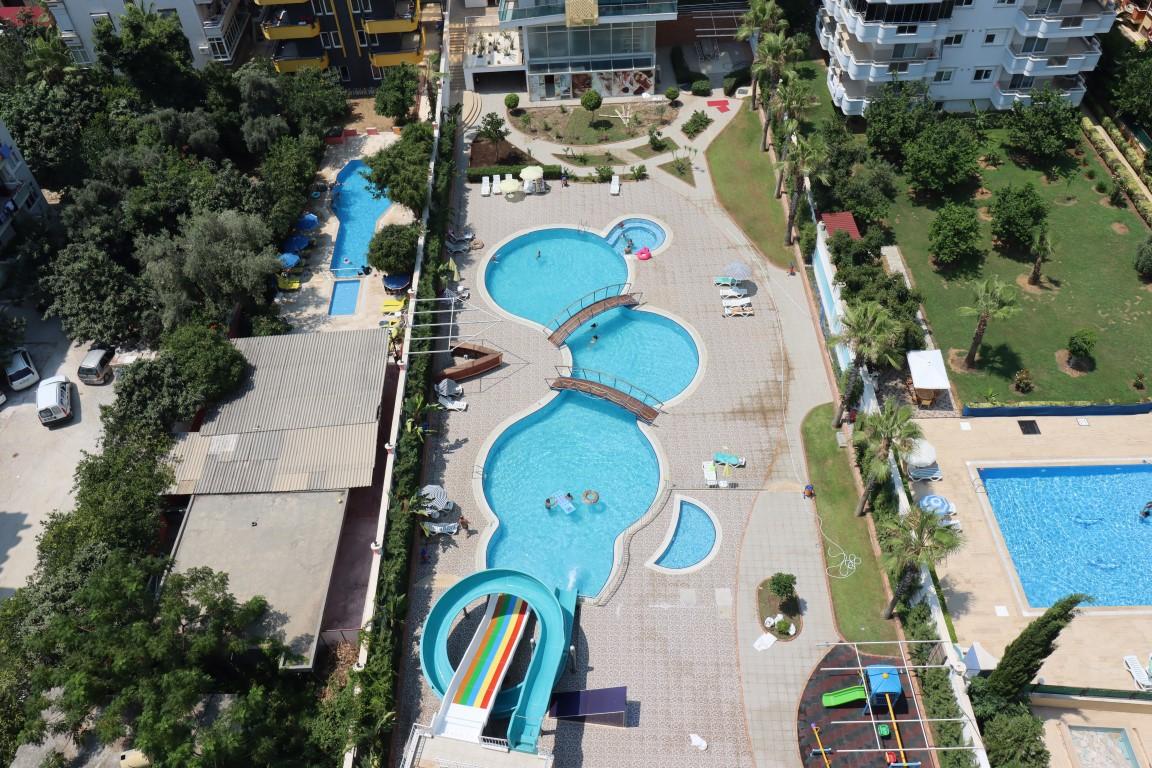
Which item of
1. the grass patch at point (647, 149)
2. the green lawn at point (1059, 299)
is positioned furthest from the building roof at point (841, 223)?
the grass patch at point (647, 149)

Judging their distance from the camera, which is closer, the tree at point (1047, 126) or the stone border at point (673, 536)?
the stone border at point (673, 536)

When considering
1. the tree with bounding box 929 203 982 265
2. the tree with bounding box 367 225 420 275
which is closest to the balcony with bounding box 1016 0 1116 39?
the tree with bounding box 929 203 982 265

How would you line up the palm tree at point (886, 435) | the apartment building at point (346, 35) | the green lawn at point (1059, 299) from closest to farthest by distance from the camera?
1. the palm tree at point (886, 435)
2. the green lawn at point (1059, 299)
3. the apartment building at point (346, 35)

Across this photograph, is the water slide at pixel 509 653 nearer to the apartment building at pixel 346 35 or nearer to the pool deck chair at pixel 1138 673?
the pool deck chair at pixel 1138 673

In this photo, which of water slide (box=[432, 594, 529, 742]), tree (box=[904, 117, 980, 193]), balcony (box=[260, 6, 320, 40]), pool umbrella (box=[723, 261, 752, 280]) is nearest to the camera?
water slide (box=[432, 594, 529, 742])

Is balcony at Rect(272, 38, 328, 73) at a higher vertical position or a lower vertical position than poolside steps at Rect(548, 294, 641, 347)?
higher

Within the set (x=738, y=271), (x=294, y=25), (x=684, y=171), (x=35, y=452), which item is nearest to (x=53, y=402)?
(x=35, y=452)

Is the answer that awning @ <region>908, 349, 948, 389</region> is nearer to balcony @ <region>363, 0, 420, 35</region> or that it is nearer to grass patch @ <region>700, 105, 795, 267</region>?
grass patch @ <region>700, 105, 795, 267</region>

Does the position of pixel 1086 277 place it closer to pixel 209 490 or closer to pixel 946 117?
pixel 946 117
